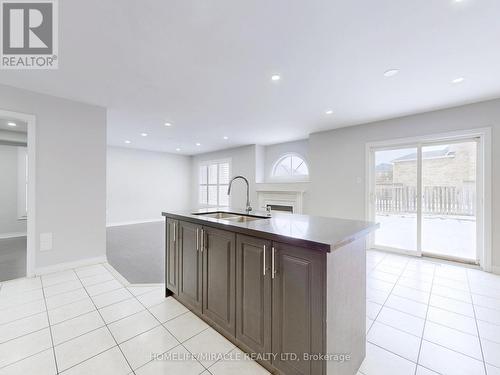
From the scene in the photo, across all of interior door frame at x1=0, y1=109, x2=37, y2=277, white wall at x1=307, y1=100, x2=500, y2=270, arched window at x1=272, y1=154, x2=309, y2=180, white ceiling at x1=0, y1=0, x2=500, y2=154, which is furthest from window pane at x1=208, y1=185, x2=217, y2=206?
interior door frame at x1=0, y1=109, x2=37, y2=277

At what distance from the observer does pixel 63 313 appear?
212 cm

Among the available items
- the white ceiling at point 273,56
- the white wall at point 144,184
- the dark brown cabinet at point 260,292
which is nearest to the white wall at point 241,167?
the white wall at point 144,184

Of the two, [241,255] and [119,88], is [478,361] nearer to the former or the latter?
[241,255]

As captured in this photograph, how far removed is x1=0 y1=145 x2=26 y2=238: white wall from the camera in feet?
16.6

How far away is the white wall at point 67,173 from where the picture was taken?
3.01m

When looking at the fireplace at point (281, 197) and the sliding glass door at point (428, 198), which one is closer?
the sliding glass door at point (428, 198)

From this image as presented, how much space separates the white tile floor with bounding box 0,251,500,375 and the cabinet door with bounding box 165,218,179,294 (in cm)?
19

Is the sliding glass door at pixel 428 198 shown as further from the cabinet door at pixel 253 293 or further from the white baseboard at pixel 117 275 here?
the white baseboard at pixel 117 275

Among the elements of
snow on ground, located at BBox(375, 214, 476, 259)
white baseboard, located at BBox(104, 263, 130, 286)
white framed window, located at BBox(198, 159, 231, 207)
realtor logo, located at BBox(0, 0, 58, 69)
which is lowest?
white baseboard, located at BBox(104, 263, 130, 286)

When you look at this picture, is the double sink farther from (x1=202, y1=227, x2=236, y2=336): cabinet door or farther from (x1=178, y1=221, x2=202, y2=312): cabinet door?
(x1=202, y1=227, x2=236, y2=336): cabinet door

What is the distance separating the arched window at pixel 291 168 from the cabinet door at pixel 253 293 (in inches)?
187

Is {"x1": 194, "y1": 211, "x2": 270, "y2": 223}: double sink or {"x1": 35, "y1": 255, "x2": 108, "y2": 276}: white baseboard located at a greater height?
{"x1": 194, "y1": 211, "x2": 270, "y2": 223}: double sink

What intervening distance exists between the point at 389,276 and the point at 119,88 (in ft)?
15.3

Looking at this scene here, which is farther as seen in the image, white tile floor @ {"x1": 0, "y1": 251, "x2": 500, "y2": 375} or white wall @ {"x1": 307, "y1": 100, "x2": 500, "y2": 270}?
white wall @ {"x1": 307, "y1": 100, "x2": 500, "y2": 270}
